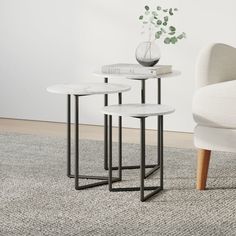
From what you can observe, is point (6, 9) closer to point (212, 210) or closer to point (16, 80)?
point (16, 80)

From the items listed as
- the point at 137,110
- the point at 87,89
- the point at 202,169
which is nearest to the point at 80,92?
the point at 87,89

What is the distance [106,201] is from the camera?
3037mm

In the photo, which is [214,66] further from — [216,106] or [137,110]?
[137,110]

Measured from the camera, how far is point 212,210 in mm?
2906

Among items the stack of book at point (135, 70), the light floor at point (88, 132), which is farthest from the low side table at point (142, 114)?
the light floor at point (88, 132)

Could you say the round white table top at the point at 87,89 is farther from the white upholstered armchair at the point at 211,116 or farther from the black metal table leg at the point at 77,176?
the white upholstered armchair at the point at 211,116

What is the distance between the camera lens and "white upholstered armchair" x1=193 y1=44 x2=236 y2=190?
125 inches

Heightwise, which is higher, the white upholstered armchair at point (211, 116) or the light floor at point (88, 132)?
the white upholstered armchair at point (211, 116)

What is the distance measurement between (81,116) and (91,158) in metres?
1.25

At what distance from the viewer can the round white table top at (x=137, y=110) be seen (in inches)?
117

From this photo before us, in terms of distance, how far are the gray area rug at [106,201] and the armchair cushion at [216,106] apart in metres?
0.32

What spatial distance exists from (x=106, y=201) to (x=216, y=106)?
2.14 feet

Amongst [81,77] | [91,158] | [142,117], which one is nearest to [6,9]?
[81,77]

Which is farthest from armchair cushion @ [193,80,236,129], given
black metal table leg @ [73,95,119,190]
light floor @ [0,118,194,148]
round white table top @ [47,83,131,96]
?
light floor @ [0,118,194,148]
